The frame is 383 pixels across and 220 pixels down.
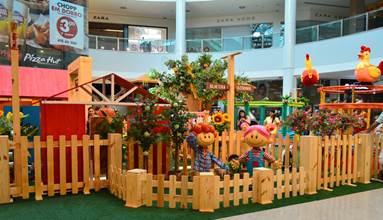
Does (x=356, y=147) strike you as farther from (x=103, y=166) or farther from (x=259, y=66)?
(x=259, y=66)

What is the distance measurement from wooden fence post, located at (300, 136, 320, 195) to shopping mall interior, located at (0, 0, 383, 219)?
0.07 ft

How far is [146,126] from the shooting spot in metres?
5.41

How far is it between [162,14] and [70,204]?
69.0ft

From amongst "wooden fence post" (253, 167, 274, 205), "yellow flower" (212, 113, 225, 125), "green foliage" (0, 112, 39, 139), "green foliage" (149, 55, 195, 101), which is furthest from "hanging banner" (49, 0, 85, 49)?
"wooden fence post" (253, 167, 274, 205)

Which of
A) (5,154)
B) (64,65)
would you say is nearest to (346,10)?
(64,65)

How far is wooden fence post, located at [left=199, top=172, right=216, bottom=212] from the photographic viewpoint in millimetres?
4309

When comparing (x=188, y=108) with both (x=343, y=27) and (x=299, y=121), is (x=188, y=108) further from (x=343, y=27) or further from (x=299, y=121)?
(x=343, y=27)

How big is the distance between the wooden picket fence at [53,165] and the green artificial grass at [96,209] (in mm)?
144

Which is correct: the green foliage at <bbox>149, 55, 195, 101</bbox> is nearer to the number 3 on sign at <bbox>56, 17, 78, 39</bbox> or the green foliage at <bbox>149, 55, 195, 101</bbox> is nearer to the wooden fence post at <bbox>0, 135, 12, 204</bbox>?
the wooden fence post at <bbox>0, 135, 12, 204</bbox>

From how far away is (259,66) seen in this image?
1947 centimetres

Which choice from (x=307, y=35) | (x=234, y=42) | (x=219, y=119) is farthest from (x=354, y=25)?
(x=219, y=119)

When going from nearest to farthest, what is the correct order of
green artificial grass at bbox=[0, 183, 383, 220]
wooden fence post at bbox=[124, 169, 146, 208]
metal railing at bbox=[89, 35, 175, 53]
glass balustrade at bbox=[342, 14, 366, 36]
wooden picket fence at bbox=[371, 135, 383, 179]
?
green artificial grass at bbox=[0, 183, 383, 220]
wooden fence post at bbox=[124, 169, 146, 208]
wooden picket fence at bbox=[371, 135, 383, 179]
glass balustrade at bbox=[342, 14, 366, 36]
metal railing at bbox=[89, 35, 175, 53]

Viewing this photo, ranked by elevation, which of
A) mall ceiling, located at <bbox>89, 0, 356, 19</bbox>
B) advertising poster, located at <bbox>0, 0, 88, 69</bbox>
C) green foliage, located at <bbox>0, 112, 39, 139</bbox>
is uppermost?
mall ceiling, located at <bbox>89, 0, 356, 19</bbox>

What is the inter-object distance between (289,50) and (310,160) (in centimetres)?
1370
